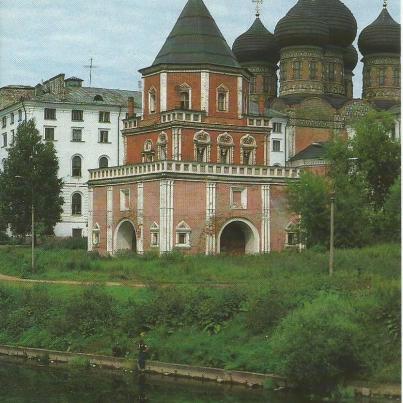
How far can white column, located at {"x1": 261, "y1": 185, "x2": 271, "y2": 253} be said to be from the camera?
2101 inches

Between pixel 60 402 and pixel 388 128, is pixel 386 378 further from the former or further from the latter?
pixel 388 128

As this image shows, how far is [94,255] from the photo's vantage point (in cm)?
5212

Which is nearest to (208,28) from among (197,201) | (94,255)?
(197,201)

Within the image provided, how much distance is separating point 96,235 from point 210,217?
8599 mm

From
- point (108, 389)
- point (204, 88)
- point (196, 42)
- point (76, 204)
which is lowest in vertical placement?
point (108, 389)

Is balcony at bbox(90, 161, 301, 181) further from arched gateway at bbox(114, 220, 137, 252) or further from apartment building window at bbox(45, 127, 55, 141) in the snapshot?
apartment building window at bbox(45, 127, 55, 141)

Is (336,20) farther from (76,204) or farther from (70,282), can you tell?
(70,282)

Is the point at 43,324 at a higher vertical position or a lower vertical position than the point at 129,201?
lower

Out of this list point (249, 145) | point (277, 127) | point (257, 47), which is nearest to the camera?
point (249, 145)

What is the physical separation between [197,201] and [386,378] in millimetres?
25662

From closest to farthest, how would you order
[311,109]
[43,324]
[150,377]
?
1. [150,377]
2. [43,324]
3. [311,109]

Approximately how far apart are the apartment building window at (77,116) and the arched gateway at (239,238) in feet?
81.6

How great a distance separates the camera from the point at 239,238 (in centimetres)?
5425

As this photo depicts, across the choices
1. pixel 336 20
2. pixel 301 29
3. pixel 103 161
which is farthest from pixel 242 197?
pixel 336 20
